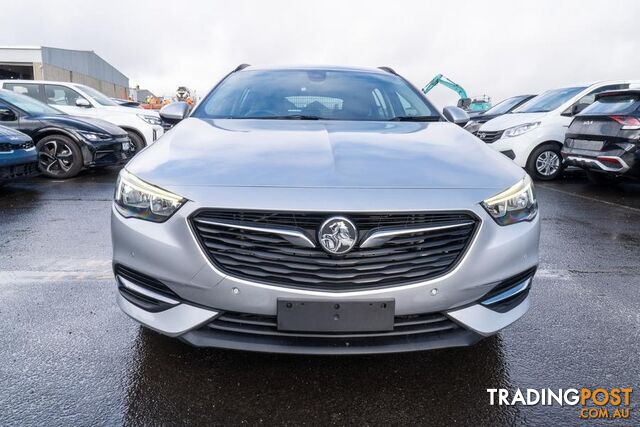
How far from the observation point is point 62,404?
1870mm

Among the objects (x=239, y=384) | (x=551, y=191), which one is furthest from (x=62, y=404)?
(x=551, y=191)

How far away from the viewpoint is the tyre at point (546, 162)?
838 centimetres

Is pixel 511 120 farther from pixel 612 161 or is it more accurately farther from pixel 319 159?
pixel 319 159

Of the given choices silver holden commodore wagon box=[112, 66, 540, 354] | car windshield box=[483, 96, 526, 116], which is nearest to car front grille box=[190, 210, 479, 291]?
silver holden commodore wagon box=[112, 66, 540, 354]

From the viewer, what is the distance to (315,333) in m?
1.71

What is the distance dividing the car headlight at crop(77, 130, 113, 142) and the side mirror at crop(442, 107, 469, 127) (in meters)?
6.17

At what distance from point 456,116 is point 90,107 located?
28.6 ft

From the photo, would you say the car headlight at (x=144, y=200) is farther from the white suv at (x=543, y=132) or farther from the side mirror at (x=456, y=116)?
the white suv at (x=543, y=132)

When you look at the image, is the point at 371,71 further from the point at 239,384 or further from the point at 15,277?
the point at 15,277

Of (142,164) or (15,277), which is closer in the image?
(142,164)

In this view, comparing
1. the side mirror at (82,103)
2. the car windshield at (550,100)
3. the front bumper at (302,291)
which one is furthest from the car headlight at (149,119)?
the front bumper at (302,291)

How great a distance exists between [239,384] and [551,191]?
677cm

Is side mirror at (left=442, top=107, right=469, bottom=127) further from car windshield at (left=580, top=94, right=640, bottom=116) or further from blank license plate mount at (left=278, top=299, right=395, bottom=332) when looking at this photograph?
car windshield at (left=580, top=94, right=640, bottom=116)

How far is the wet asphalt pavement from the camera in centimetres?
184
